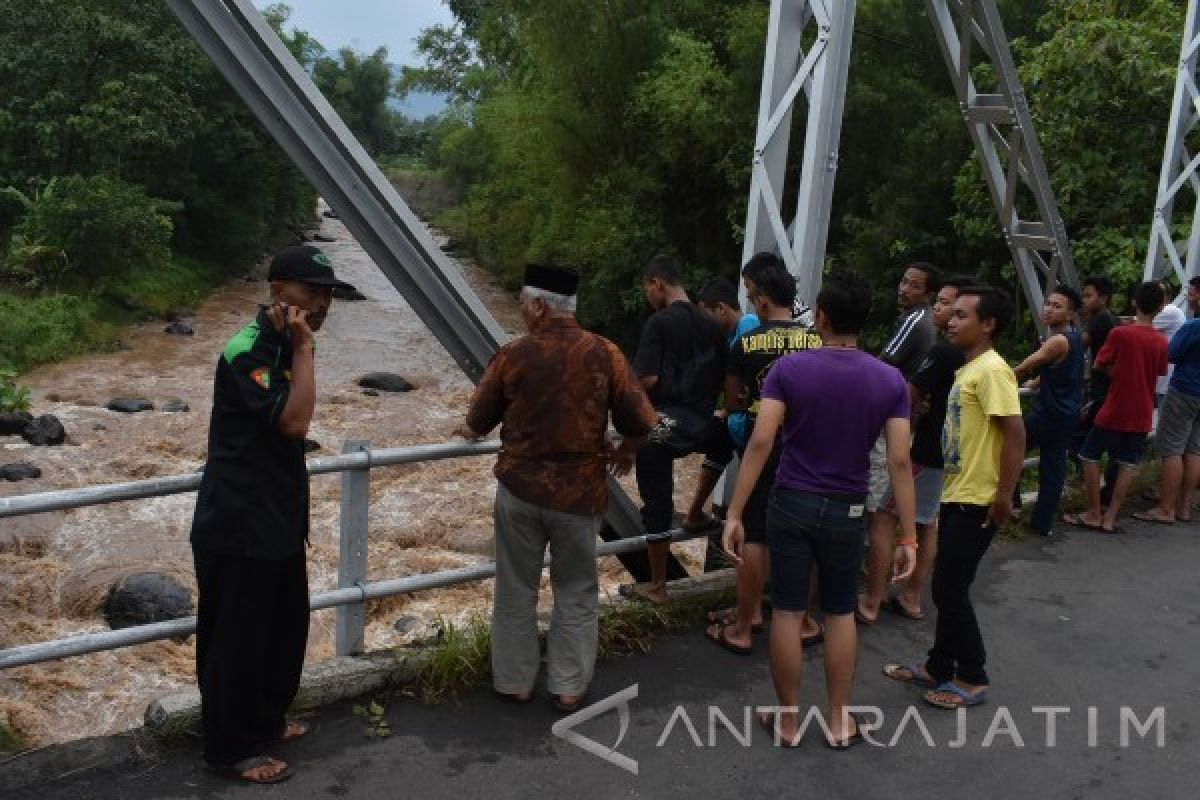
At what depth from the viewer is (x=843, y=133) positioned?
16.4m

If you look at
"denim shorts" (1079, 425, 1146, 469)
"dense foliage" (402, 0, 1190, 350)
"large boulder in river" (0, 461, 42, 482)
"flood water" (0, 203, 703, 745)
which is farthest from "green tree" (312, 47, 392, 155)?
"denim shorts" (1079, 425, 1146, 469)

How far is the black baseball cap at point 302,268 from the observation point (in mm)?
3355

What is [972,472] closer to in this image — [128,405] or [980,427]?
[980,427]

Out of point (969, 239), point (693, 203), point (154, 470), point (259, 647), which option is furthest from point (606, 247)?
point (259, 647)

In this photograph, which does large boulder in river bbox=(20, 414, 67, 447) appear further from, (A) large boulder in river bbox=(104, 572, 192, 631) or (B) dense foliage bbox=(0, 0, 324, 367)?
(A) large boulder in river bbox=(104, 572, 192, 631)

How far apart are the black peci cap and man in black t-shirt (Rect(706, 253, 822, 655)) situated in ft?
3.33

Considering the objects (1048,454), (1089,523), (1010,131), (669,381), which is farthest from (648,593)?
(1010,131)

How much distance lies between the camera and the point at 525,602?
408cm

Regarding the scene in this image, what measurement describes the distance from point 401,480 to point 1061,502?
7571 millimetres

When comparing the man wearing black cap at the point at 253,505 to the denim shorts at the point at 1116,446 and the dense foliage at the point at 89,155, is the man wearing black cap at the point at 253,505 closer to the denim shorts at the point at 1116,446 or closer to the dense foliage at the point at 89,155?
the denim shorts at the point at 1116,446

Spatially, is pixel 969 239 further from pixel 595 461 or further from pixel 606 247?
pixel 595 461

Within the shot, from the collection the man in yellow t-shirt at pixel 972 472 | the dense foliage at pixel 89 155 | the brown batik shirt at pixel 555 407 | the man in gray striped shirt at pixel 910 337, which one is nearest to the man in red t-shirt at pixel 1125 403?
the man in gray striped shirt at pixel 910 337

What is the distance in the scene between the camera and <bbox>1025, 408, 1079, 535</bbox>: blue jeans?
21.5 ft

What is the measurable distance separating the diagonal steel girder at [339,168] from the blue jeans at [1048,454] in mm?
3113
